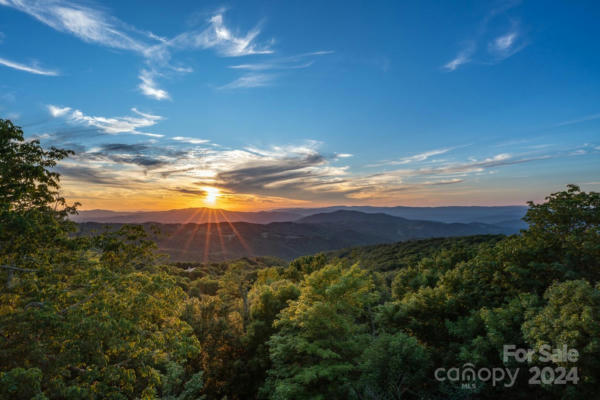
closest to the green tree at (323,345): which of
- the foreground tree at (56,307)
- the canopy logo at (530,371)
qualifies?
the canopy logo at (530,371)

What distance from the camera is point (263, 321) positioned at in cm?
Answer: 2609

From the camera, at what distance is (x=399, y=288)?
114 ft

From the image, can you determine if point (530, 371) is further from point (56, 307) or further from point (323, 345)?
point (56, 307)

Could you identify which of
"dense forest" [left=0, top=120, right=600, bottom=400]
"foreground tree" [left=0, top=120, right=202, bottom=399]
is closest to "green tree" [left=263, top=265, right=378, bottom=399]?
"dense forest" [left=0, top=120, right=600, bottom=400]

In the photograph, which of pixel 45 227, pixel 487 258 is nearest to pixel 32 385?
pixel 45 227

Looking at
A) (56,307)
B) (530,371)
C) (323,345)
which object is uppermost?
(56,307)

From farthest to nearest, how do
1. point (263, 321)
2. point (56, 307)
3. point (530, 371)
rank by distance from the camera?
point (263, 321) → point (530, 371) → point (56, 307)

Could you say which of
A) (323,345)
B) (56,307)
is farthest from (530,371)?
(56,307)

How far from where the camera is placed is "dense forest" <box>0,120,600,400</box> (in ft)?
36.4

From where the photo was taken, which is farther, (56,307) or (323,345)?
(323,345)

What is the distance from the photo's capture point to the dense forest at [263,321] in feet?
36.4

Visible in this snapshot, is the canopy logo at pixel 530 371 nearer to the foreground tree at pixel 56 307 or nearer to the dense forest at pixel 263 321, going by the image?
the dense forest at pixel 263 321

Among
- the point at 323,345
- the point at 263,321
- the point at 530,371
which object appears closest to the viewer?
the point at 530,371

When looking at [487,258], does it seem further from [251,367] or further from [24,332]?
[24,332]
